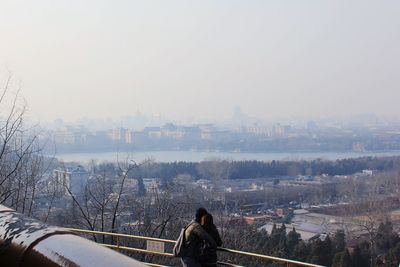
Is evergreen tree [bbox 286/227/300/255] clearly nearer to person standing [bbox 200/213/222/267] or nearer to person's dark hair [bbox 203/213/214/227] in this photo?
person standing [bbox 200/213/222/267]

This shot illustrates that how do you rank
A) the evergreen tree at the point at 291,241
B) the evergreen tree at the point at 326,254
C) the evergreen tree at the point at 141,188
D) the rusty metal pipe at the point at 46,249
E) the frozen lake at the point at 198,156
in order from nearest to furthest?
the rusty metal pipe at the point at 46,249 → the evergreen tree at the point at 326,254 → the evergreen tree at the point at 291,241 → the evergreen tree at the point at 141,188 → the frozen lake at the point at 198,156

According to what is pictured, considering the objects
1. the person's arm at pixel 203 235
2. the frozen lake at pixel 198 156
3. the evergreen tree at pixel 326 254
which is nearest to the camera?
the person's arm at pixel 203 235

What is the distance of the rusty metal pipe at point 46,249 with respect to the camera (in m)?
2.79

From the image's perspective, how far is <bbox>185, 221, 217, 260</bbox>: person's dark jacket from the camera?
6.20 metres

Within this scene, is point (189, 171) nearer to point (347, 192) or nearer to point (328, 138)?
point (347, 192)

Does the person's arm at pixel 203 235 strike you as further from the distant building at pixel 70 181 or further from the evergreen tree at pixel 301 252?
the distant building at pixel 70 181

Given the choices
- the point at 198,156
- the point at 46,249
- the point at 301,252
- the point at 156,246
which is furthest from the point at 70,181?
the point at 198,156

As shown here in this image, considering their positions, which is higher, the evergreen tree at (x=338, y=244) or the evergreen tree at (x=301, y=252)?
the evergreen tree at (x=301, y=252)

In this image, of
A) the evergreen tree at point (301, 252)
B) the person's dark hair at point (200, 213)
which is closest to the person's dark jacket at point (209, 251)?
the person's dark hair at point (200, 213)

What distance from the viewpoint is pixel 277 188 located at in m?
47.8

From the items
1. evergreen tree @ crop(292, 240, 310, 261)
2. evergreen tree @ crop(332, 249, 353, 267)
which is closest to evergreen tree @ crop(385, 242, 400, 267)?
evergreen tree @ crop(332, 249, 353, 267)

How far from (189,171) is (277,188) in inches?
337

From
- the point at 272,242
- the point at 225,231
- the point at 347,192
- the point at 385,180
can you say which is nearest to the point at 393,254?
the point at 272,242

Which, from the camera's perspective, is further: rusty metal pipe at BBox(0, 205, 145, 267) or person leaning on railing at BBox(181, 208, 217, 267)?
person leaning on railing at BBox(181, 208, 217, 267)
